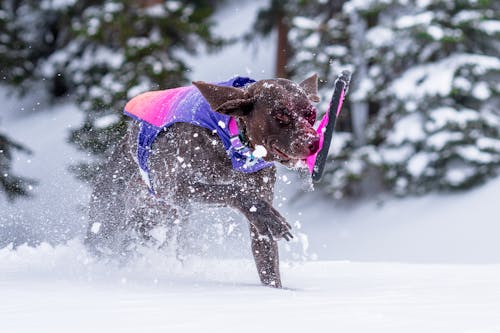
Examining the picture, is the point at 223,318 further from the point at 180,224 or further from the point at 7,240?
the point at 7,240

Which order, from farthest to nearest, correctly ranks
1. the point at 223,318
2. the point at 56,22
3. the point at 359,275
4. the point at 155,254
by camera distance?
the point at 56,22 < the point at 155,254 < the point at 359,275 < the point at 223,318

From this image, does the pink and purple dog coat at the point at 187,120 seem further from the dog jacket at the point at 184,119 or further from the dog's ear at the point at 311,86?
the dog's ear at the point at 311,86

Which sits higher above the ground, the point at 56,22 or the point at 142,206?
the point at 56,22

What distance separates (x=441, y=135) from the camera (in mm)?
10016

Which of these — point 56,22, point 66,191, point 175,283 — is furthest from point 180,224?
point 56,22

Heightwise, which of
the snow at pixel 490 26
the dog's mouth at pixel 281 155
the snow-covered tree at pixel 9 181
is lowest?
the dog's mouth at pixel 281 155

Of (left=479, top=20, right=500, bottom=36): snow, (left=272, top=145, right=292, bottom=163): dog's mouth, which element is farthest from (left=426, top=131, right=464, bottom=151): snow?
(left=272, top=145, right=292, bottom=163): dog's mouth

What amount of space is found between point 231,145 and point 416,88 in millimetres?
7011

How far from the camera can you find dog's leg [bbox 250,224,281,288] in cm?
427

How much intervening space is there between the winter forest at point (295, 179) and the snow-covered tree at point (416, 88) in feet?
0.10

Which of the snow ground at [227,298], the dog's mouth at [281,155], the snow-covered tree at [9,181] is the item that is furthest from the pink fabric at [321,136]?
the snow-covered tree at [9,181]

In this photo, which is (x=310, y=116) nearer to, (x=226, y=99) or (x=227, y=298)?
(x=226, y=99)

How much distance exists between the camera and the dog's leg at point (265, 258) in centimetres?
427

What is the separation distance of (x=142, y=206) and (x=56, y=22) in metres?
11.6
